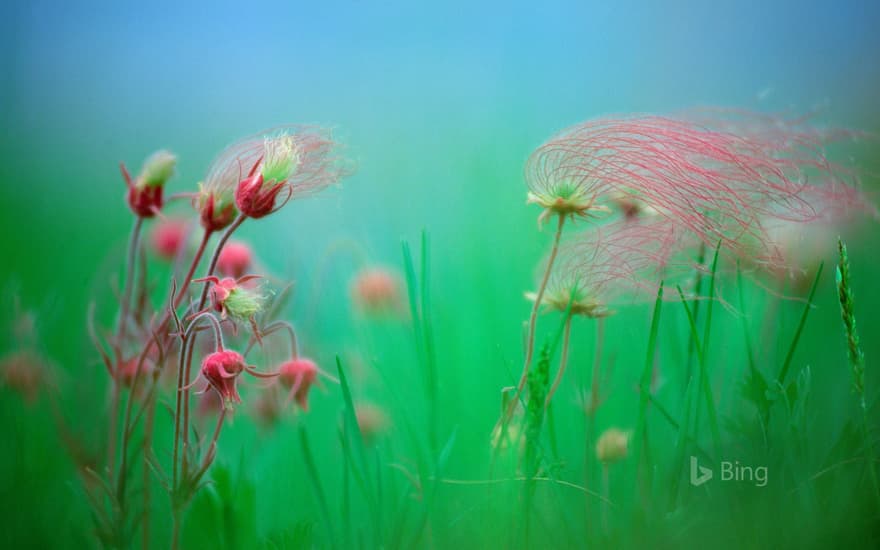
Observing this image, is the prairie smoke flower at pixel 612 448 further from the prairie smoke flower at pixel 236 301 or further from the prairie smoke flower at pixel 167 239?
the prairie smoke flower at pixel 167 239

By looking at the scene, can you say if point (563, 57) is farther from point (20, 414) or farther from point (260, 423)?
point (20, 414)

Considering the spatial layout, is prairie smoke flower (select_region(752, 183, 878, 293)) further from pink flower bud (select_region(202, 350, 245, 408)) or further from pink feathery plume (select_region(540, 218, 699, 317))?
pink flower bud (select_region(202, 350, 245, 408))

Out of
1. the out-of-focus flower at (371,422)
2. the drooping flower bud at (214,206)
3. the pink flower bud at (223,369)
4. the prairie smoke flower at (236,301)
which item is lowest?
the out-of-focus flower at (371,422)

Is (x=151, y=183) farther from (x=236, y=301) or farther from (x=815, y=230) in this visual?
(x=815, y=230)

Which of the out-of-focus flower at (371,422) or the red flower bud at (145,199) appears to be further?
the out-of-focus flower at (371,422)

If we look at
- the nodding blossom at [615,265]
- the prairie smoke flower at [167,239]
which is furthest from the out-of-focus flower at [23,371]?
the nodding blossom at [615,265]

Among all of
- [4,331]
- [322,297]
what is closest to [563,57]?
[322,297]
